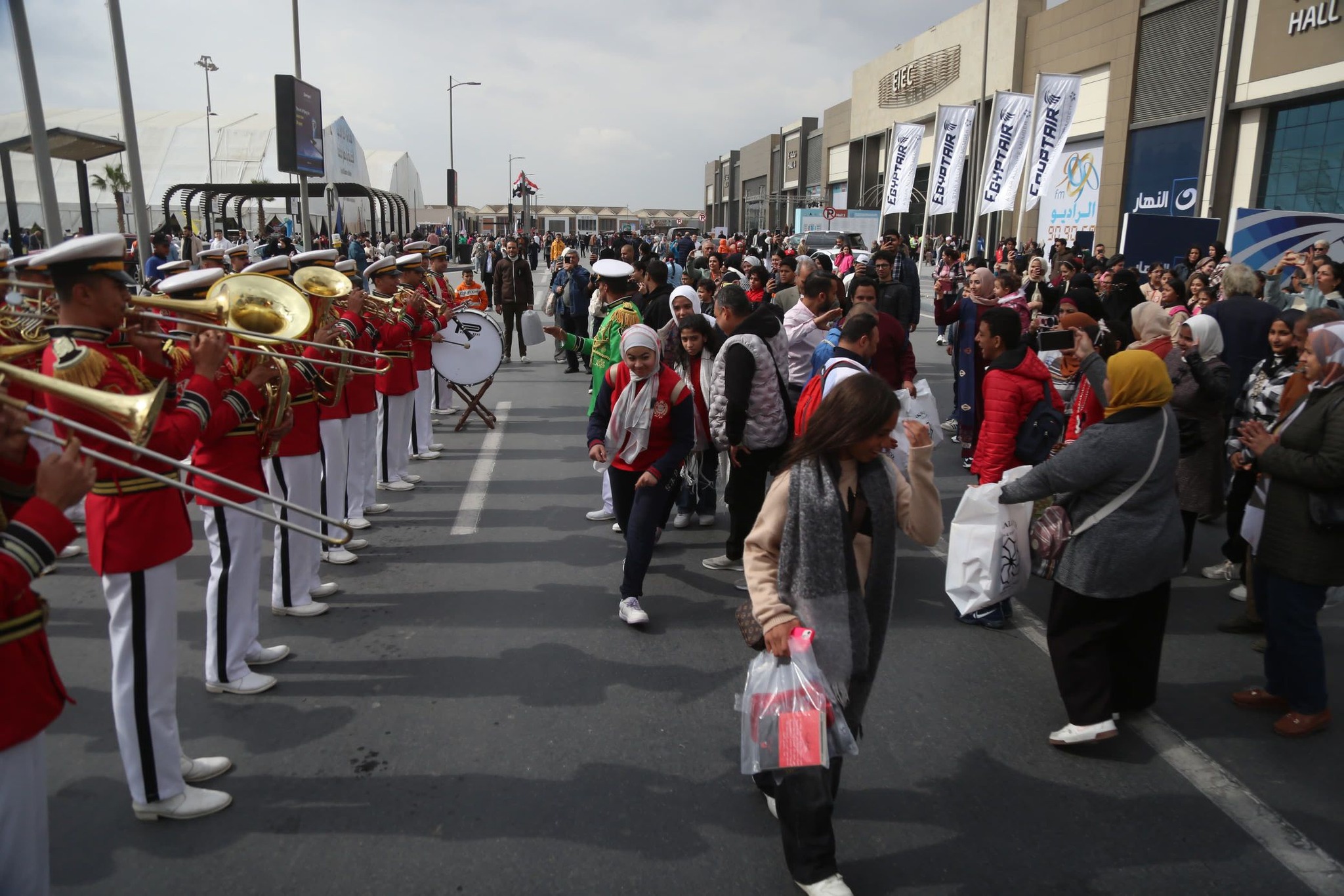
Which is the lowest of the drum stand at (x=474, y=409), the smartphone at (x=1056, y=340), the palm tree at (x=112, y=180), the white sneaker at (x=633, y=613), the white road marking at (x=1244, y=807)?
the white road marking at (x=1244, y=807)

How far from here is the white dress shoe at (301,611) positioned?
5336 mm

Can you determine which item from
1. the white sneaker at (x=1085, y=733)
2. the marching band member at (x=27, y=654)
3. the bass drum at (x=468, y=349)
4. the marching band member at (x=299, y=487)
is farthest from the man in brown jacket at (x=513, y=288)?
the marching band member at (x=27, y=654)

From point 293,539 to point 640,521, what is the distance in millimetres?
2049

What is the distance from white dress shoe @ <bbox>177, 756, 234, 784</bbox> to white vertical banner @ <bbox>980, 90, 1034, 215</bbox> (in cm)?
1490

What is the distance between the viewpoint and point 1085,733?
3869 millimetres

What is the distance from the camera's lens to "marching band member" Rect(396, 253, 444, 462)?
7.85 m

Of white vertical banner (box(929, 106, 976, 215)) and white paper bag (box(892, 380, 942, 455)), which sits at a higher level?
white vertical banner (box(929, 106, 976, 215))

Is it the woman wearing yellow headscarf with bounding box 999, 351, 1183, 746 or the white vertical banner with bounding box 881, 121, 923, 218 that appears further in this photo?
the white vertical banner with bounding box 881, 121, 923, 218

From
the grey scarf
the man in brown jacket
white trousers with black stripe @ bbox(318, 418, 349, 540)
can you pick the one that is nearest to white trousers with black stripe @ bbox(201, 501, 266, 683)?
white trousers with black stripe @ bbox(318, 418, 349, 540)

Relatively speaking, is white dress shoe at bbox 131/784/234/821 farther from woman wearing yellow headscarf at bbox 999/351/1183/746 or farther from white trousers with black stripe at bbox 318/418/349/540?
woman wearing yellow headscarf at bbox 999/351/1183/746

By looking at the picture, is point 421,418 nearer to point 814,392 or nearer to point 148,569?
point 814,392

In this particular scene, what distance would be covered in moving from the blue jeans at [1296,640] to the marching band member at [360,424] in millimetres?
5420

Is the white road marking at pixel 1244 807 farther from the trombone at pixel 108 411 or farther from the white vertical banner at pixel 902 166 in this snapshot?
the white vertical banner at pixel 902 166

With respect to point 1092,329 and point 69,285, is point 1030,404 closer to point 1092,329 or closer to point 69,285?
point 1092,329
